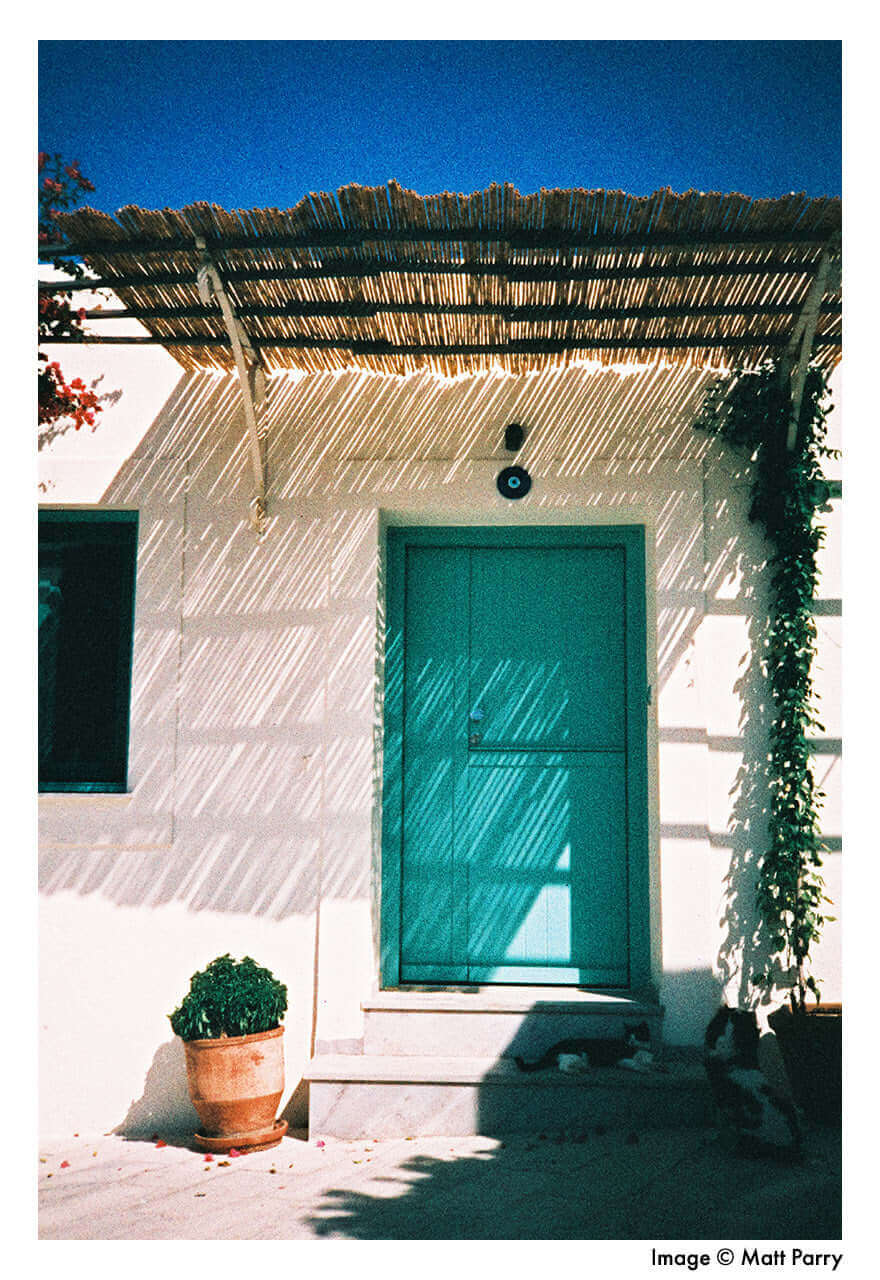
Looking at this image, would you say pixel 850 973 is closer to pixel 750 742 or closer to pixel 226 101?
pixel 750 742

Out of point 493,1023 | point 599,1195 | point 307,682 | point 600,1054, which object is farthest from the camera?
point 307,682

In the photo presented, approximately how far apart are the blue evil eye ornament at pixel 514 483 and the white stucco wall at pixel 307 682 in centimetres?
4

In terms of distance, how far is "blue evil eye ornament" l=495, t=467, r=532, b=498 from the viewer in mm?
4891

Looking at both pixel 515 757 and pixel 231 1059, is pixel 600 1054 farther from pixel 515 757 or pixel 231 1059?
pixel 231 1059

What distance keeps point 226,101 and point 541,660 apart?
2.72m

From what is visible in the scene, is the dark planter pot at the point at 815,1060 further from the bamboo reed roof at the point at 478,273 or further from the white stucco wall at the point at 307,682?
the bamboo reed roof at the point at 478,273

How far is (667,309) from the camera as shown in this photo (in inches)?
167

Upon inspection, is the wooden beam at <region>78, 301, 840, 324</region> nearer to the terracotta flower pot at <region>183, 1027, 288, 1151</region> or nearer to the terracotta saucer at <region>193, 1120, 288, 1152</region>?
the terracotta flower pot at <region>183, 1027, 288, 1151</region>

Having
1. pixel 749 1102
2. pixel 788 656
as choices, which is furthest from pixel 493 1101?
pixel 788 656

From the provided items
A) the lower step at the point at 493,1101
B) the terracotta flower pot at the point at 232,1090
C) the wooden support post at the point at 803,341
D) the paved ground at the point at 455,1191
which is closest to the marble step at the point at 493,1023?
the lower step at the point at 493,1101

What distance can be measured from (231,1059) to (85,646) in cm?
207

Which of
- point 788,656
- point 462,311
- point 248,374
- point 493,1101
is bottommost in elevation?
point 493,1101

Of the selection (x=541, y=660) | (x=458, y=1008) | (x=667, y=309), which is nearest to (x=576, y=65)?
(x=667, y=309)

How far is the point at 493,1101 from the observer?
13.9 feet
